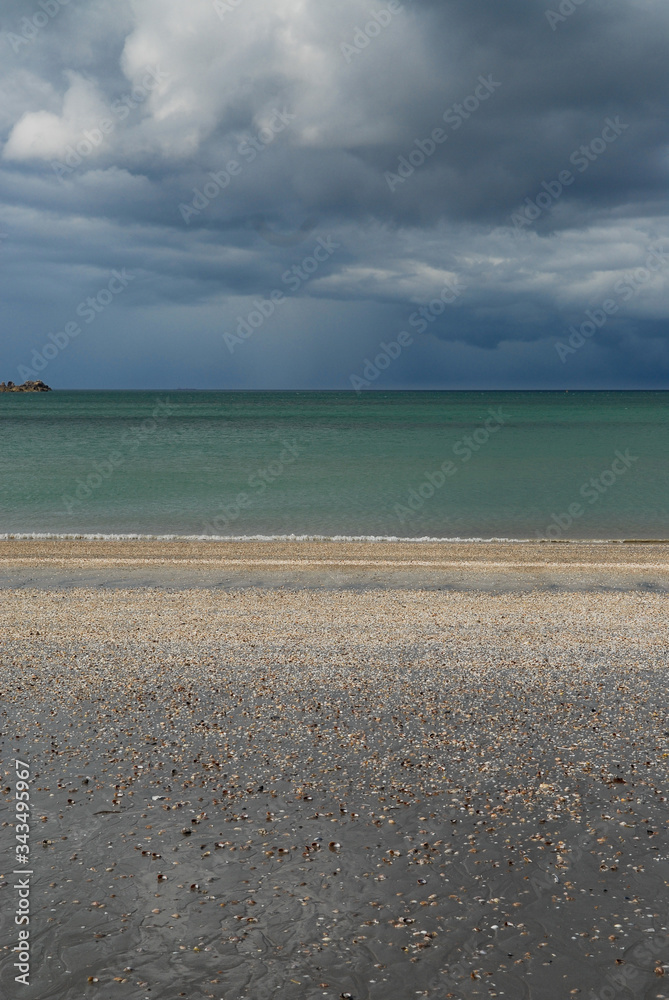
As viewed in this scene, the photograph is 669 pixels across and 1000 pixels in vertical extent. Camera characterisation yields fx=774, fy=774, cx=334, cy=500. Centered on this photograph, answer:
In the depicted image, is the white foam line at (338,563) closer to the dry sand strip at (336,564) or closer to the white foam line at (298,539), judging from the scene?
the dry sand strip at (336,564)

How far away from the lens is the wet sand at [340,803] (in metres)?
5.74

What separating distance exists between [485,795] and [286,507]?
2541cm

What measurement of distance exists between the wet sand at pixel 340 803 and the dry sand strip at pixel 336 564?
147 inches

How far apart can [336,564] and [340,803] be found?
13581 millimetres

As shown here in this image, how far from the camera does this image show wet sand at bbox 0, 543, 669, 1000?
18.8ft

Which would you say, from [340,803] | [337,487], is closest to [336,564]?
[340,803]

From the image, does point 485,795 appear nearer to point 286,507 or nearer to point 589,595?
point 589,595

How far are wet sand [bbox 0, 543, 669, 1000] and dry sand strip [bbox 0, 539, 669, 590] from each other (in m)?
3.75

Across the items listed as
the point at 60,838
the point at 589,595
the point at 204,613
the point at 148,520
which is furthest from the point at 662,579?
the point at 148,520

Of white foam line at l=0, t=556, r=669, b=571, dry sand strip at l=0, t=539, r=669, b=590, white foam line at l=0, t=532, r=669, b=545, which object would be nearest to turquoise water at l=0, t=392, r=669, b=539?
white foam line at l=0, t=532, r=669, b=545

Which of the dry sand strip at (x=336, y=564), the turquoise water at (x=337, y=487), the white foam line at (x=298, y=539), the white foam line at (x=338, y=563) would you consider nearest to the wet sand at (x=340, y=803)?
the dry sand strip at (x=336, y=564)

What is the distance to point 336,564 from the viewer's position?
70.4 feet

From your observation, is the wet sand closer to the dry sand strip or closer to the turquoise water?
the dry sand strip

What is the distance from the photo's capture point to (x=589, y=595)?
58.0ft
